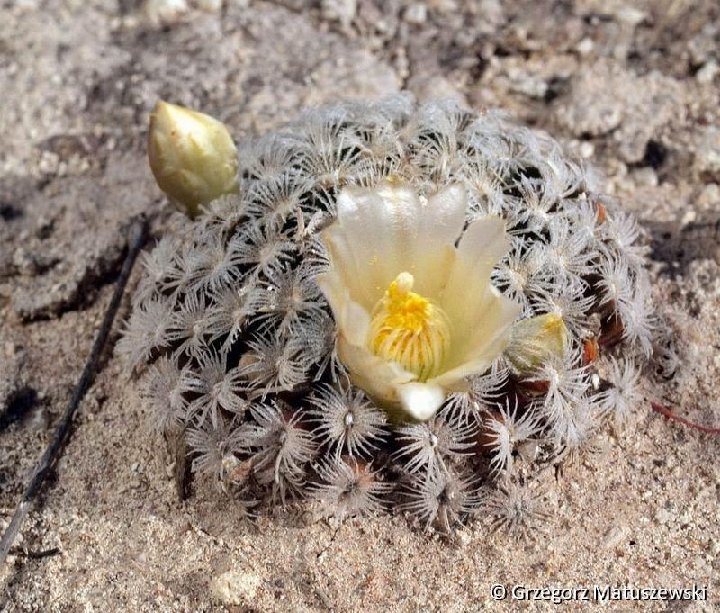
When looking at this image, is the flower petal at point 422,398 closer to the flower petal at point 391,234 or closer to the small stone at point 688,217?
the flower petal at point 391,234

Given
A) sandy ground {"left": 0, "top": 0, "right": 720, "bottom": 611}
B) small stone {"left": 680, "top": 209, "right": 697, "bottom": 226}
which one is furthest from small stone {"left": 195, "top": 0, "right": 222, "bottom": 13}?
small stone {"left": 680, "top": 209, "right": 697, "bottom": 226}

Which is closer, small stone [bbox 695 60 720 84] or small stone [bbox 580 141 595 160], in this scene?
small stone [bbox 580 141 595 160]

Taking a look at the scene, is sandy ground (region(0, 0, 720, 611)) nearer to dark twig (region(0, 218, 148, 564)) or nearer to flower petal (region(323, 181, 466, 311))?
dark twig (region(0, 218, 148, 564))

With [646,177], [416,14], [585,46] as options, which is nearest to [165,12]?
[416,14]

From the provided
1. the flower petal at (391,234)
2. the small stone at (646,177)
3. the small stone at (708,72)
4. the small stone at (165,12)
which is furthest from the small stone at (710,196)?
the small stone at (165,12)

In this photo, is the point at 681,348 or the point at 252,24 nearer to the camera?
the point at 681,348

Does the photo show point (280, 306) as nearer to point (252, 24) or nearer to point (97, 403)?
point (97, 403)

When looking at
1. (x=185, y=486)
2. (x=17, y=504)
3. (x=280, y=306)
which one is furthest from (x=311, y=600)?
(x=17, y=504)
